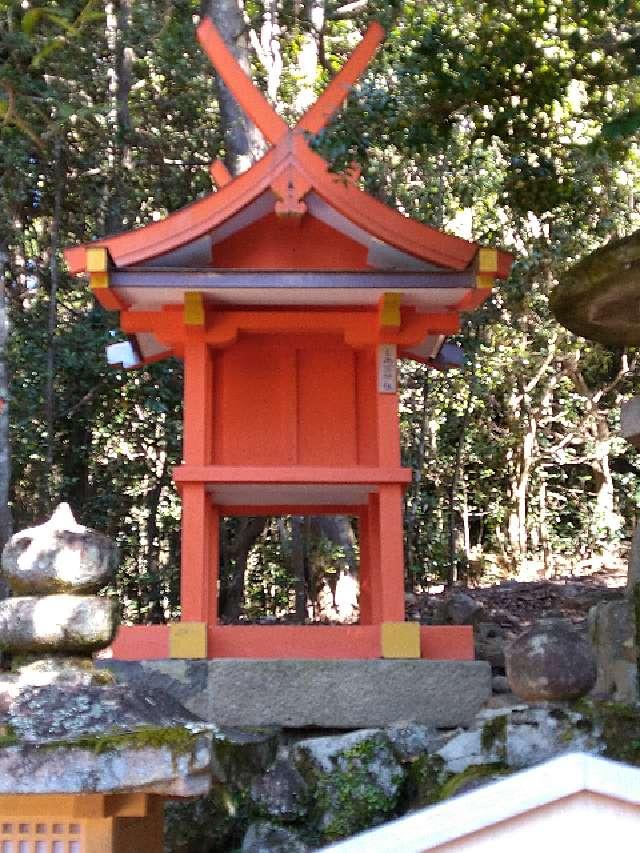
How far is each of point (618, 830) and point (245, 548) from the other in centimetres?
1043

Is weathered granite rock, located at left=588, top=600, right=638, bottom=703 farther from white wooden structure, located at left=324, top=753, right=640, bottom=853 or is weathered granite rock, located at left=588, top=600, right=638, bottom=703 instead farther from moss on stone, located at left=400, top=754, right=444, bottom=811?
white wooden structure, located at left=324, top=753, right=640, bottom=853

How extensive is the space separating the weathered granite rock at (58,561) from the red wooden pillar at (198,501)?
3083 mm

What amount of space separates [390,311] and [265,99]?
1.70 m

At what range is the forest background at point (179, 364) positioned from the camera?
35.0 feet

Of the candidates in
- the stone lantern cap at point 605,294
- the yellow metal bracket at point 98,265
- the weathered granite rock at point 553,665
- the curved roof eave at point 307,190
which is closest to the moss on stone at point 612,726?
the weathered granite rock at point 553,665

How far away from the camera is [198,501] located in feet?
20.8

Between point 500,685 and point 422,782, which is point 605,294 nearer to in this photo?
point 422,782

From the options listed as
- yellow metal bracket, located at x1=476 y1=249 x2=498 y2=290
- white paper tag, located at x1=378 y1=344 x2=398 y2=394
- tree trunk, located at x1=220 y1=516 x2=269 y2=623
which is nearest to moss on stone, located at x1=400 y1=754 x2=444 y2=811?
white paper tag, located at x1=378 y1=344 x2=398 y2=394

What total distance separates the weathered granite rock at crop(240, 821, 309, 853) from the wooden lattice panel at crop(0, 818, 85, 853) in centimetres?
240

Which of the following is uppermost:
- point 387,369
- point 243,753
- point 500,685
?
point 387,369

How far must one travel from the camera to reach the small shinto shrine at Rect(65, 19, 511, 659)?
20.2ft

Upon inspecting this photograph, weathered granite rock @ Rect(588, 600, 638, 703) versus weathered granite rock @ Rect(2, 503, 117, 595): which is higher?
weathered granite rock @ Rect(2, 503, 117, 595)

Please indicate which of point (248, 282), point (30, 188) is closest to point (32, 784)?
point (248, 282)

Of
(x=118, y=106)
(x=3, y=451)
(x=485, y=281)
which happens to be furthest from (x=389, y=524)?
(x=118, y=106)
